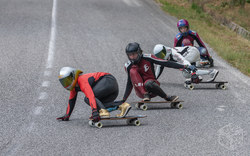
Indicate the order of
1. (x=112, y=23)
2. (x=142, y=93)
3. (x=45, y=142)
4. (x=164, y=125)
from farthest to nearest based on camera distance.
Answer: (x=112, y=23)
(x=142, y=93)
(x=164, y=125)
(x=45, y=142)

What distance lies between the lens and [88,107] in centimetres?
950

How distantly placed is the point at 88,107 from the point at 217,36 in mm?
10625

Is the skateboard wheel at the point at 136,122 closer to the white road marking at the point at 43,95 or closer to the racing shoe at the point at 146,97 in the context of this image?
the racing shoe at the point at 146,97

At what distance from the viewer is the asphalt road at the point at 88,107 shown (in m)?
6.94

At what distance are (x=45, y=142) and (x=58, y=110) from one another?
7.17ft

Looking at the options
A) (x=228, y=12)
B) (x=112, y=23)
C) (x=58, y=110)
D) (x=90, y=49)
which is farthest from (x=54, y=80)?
(x=228, y=12)

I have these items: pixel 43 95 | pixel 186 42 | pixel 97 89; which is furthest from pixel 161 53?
pixel 43 95

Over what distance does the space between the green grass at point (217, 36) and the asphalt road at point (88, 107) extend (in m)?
0.48

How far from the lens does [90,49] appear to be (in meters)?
16.0

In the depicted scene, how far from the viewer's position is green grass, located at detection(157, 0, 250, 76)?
48.5 feet

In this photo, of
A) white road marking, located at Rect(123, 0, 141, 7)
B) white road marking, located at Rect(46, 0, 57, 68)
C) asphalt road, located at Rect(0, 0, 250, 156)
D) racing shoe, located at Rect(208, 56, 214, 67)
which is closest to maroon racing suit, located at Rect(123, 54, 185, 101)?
asphalt road, located at Rect(0, 0, 250, 156)

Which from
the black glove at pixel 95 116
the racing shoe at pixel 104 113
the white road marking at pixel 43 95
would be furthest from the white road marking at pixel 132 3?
the black glove at pixel 95 116

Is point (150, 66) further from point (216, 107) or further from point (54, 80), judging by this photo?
point (54, 80)

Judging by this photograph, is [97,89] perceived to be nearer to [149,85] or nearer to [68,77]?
[68,77]
